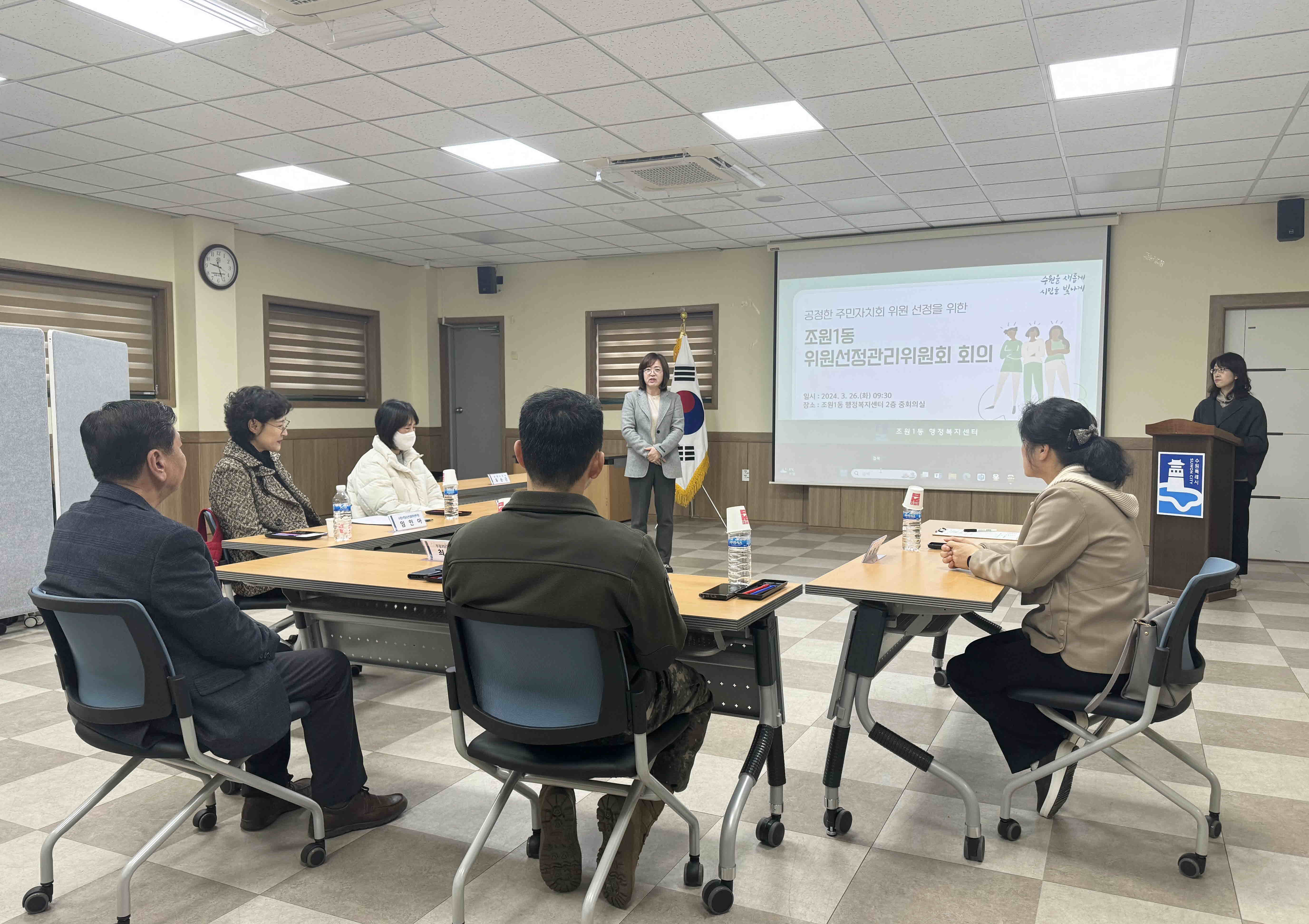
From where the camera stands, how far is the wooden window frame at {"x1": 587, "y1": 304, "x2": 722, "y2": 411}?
8867 mm

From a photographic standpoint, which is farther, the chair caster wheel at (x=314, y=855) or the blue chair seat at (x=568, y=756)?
the chair caster wheel at (x=314, y=855)

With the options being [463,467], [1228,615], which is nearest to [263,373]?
[463,467]

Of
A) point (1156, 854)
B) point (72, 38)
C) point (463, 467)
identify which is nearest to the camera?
point (1156, 854)

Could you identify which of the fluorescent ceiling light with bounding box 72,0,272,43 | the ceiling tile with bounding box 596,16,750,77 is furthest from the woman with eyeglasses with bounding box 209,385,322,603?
the ceiling tile with bounding box 596,16,750,77

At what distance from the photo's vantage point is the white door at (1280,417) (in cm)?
686

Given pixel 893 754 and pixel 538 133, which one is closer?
pixel 893 754

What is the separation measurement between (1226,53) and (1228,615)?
9.84ft

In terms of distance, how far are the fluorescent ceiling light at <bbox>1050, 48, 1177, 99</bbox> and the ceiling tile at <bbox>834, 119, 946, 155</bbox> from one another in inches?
28.9

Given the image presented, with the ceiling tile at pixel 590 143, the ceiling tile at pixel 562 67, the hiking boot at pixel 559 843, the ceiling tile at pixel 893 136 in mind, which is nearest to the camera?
the hiking boot at pixel 559 843

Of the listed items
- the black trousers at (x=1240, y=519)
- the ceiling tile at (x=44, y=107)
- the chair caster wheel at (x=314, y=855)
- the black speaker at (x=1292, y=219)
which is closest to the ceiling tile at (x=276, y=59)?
the ceiling tile at (x=44, y=107)

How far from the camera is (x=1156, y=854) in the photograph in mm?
2322

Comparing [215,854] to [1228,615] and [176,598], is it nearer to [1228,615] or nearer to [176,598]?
[176,598]

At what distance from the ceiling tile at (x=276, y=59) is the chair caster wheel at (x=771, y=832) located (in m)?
3.64

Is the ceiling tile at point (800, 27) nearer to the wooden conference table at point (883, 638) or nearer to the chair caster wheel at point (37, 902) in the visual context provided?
the wooden conference table at point (883, 638)
